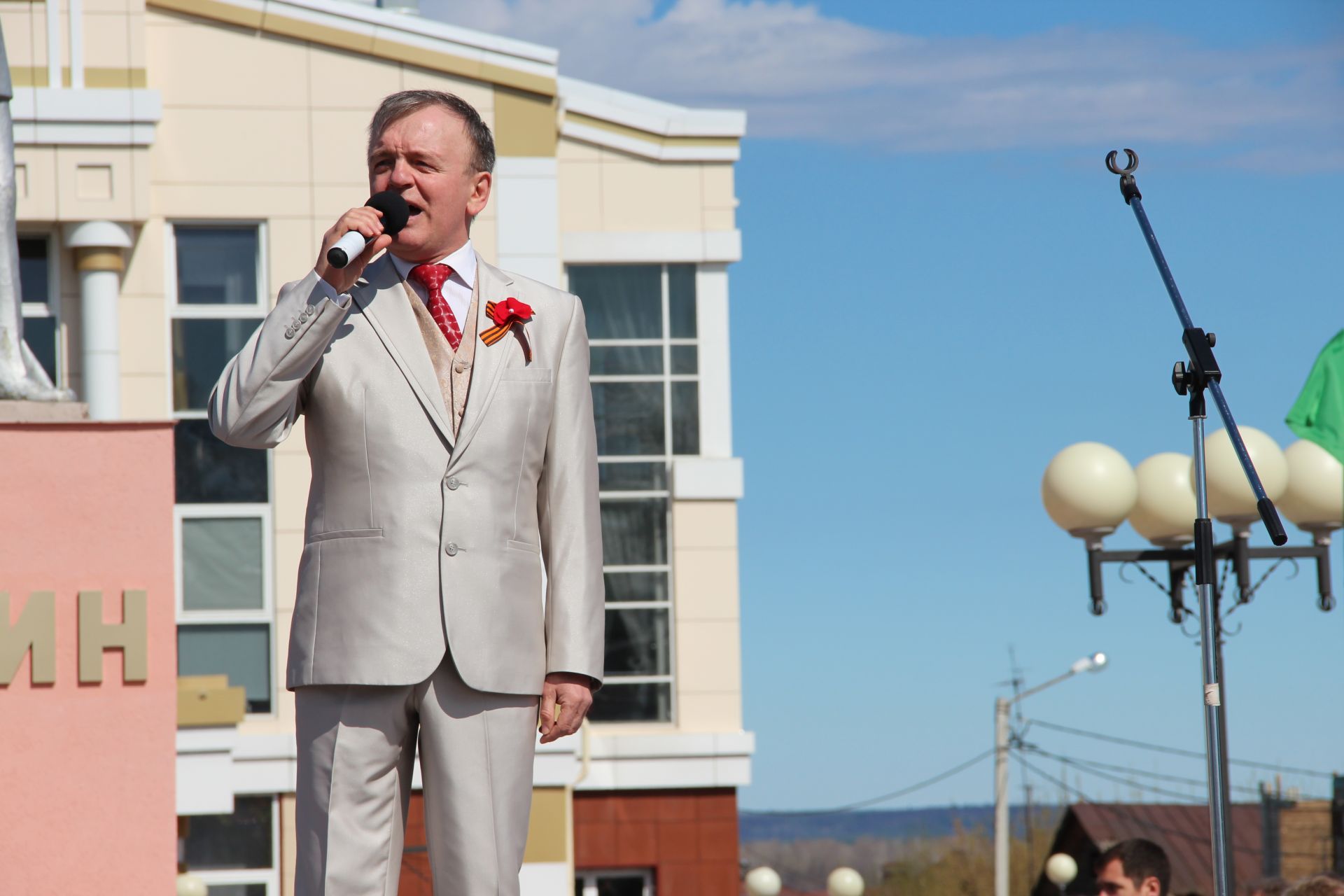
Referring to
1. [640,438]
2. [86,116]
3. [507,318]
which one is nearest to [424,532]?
[507,318]

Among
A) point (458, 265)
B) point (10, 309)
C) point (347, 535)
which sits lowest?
point (347, 535)

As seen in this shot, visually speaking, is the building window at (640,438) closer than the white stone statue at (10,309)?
No

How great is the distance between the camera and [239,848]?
15781 millimetres

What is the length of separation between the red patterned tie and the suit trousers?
0.65 meters

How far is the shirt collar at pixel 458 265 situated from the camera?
3736mm

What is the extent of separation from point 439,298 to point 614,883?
14751 millimetres

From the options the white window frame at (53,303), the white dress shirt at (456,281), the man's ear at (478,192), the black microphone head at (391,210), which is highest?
the white window frame at (53,303)

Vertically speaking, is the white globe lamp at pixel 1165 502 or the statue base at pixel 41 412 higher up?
the statue base at pixel 41 412

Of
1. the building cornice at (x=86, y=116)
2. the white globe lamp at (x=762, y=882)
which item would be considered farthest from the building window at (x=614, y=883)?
the building cornice at (x=86, y=116)

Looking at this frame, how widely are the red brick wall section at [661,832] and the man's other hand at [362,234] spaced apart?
14.4m

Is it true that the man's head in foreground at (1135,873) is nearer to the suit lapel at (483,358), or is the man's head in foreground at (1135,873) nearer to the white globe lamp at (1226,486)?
the white globe lamp at (1226,486)

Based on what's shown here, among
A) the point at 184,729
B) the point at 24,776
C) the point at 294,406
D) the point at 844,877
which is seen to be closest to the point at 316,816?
the point at 294,406

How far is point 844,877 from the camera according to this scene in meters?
14.7

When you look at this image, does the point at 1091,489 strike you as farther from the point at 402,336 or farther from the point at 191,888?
the point at 402,336
